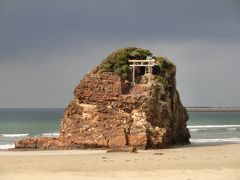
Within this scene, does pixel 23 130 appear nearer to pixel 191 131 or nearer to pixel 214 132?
pixel 191 131

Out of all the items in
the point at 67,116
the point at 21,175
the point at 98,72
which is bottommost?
the point at 21,175

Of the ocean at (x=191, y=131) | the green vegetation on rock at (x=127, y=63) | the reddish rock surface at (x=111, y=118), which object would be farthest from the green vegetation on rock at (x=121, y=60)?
the ocean at (x=191, y=131)

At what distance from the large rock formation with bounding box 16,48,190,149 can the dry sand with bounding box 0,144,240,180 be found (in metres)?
2.73

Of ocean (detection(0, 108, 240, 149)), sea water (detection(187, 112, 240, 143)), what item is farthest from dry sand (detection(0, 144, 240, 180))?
sea water (detection(187, 112, 240, 143))

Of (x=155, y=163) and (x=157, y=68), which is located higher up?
(x=157, y=68)

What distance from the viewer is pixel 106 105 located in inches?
1010

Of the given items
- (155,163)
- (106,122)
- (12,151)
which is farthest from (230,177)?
(12,151)

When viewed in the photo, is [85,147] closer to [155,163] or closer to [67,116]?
[67,116]

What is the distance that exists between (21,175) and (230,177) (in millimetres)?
6152

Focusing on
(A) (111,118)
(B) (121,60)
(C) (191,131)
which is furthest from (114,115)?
(C) (191,131)

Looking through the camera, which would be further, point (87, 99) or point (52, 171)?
point (87, 99)

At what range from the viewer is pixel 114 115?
1001 inches

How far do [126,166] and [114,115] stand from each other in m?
7.93

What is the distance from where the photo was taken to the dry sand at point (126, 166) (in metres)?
15.3
